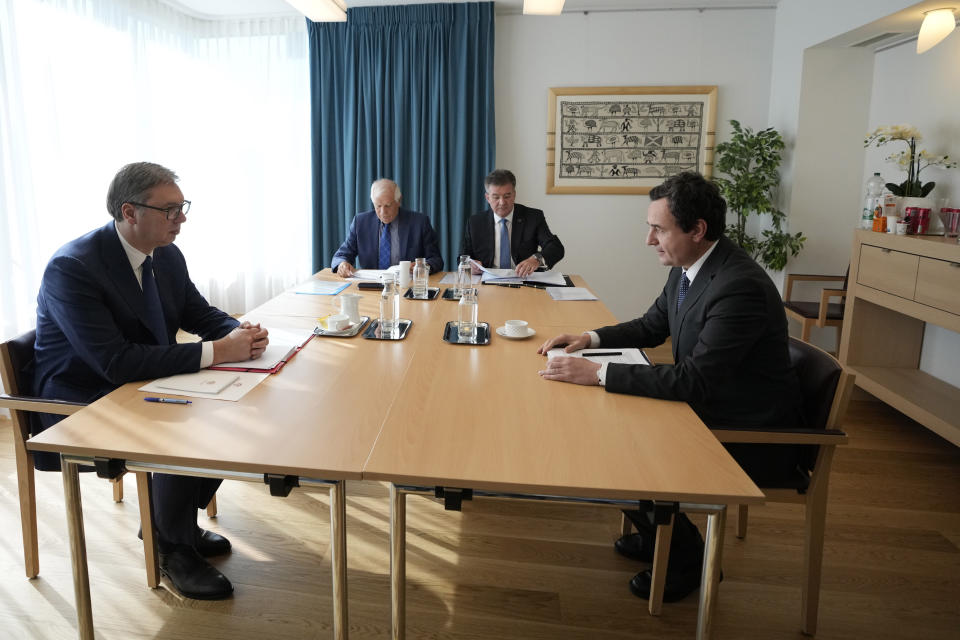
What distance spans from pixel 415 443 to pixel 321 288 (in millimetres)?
1960

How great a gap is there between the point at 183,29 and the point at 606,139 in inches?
138

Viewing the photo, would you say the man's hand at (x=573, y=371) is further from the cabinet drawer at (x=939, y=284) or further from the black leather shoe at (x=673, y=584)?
the cabinet drawer at (x=939, y=284)

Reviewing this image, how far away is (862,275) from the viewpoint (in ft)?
11.6

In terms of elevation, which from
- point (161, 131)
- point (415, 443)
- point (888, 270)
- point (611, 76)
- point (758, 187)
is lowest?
point (415, 443)

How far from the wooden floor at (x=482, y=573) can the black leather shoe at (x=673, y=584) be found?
4cm

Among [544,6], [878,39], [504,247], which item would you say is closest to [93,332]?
[544,6]

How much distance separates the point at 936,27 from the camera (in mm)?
3002

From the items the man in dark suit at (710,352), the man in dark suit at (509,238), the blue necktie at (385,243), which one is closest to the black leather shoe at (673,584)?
the man in dark suit at (710,352)

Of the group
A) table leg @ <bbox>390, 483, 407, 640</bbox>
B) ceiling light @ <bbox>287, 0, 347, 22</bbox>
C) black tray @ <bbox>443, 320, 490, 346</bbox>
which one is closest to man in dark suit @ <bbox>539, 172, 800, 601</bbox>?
black tray @ <bbox>443, 320, 490, 346</bbox>

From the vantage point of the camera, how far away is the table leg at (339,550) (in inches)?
53.2

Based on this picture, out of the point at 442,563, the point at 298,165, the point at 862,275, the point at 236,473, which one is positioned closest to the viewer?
the point at 236,473

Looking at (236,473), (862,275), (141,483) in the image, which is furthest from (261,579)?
(862,275)

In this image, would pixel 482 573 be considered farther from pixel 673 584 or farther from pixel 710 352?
pixel 710 352

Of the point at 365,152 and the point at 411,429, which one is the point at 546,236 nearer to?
the point at 365,152
